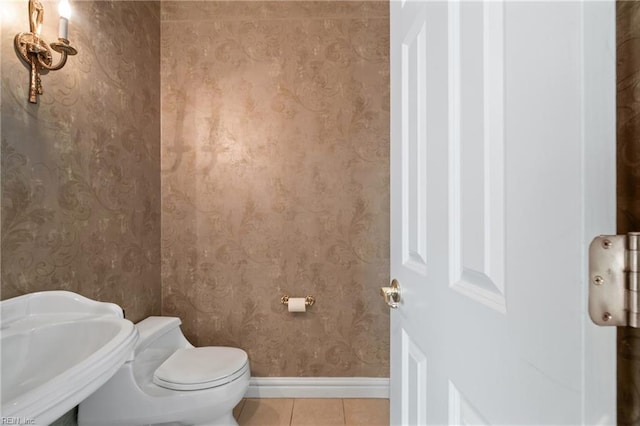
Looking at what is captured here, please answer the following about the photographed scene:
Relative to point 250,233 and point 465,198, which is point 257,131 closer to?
point 250,233

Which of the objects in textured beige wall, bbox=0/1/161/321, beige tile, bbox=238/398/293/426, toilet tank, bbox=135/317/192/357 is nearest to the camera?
textured beige wall, bbox=0/1/161/321

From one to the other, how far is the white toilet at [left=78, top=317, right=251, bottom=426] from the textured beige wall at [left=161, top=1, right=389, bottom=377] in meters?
0.54

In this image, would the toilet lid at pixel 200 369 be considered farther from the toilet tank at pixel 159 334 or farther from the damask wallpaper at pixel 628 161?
the damask wallpaper at pixel 628 161

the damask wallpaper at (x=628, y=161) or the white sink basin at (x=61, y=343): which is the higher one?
the damask wallpaper at (x=628, y=161)

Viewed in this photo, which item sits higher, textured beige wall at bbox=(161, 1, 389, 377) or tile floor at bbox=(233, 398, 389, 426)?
textured beige wall at bbox=(161, 1, 389, 377)

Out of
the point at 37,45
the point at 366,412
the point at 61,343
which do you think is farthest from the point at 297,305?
the point at 37,45

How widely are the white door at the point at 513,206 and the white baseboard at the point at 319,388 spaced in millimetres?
1548

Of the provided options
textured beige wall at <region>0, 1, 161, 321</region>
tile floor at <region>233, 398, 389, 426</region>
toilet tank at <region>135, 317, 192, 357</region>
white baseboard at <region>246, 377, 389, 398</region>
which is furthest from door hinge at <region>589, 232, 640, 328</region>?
white baseboard at <region>246, 377, 389, 398</region>

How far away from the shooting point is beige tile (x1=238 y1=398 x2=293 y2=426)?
1799 millimetres

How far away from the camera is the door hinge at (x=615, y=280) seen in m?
0.25

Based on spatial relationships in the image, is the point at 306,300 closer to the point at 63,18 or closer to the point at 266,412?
the point at 266,412

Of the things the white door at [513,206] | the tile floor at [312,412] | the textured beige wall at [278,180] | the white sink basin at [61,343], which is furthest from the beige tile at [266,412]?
the white door at [513,206]

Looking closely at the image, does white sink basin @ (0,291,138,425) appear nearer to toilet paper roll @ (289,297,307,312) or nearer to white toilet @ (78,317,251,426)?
white toilet @ (78,317,251,426)

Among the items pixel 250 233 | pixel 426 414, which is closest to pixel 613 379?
pixel 426 414
